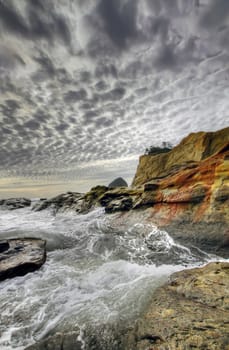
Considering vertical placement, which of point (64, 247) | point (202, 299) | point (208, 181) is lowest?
point (64, 247)

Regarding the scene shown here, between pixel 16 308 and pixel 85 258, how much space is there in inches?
148

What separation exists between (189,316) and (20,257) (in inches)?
259

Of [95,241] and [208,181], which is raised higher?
[208,181]

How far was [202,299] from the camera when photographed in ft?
12.9

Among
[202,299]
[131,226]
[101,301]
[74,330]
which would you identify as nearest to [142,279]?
[101,301]

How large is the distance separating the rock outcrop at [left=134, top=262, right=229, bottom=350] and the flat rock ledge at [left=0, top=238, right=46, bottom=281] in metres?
4.89

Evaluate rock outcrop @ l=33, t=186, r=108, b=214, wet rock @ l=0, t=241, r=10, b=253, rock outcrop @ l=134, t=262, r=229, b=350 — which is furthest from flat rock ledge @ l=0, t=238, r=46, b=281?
rock outcrop @ l=33, t=186, r=108, b=214

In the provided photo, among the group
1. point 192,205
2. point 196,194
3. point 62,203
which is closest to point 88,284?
point 192,205

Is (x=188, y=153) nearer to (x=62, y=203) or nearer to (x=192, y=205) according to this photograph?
(x=192, y=205)

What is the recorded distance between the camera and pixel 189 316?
3.49 meters

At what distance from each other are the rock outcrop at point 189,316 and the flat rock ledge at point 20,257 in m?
4.89

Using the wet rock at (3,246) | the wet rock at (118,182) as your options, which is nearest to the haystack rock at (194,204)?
the wet rock at (3,246)

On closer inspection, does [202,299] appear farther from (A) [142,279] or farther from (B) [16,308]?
(B) [16,308]

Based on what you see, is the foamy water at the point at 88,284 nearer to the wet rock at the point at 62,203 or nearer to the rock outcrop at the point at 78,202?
the rock outcrop at the point at 78,202
